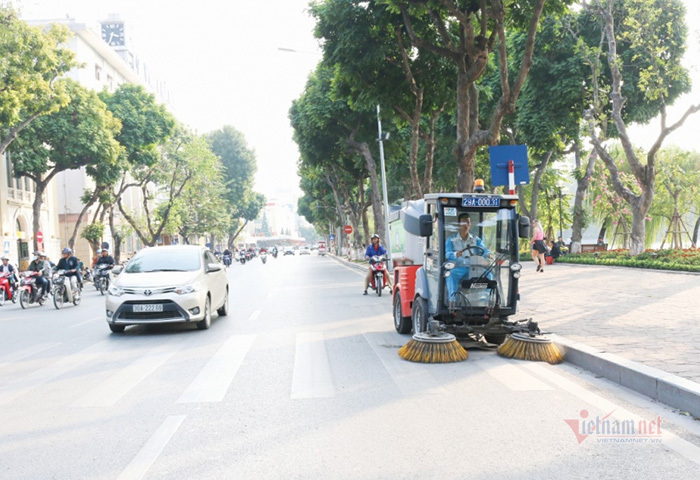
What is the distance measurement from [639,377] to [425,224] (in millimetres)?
3142

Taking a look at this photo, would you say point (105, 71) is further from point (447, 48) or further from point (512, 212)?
point (512, 212)

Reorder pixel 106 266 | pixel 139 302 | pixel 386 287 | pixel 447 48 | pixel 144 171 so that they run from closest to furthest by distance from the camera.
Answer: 1. pixel 139 302
2. pixel 447 48
3. pixel 386 287
4. pixel 106 266
5. pixel 144 171

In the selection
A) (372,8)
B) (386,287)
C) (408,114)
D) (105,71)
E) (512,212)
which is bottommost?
(386,287)

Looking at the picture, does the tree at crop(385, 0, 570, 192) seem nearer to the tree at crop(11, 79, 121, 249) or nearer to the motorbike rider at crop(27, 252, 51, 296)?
the motorbike rider at crop(27, 252, 51, 296)

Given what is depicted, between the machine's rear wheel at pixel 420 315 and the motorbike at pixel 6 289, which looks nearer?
the machine's rear wheel at pixel 420 315

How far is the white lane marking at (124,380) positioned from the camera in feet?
21.0

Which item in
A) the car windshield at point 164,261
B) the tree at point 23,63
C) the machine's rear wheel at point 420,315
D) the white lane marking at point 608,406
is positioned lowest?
the white lane marking at point 608,406

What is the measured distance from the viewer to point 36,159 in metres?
32.3

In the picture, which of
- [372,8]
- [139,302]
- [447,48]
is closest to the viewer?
[139,302]

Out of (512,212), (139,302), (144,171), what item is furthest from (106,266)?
(144,171)

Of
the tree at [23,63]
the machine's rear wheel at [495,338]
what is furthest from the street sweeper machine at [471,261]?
the tree at [23,63]

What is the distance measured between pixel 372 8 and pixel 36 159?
21783 millimetres

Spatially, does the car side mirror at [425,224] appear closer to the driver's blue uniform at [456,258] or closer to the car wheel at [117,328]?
the driver's blue uniform at [456,258]

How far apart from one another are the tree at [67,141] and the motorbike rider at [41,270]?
12.5 meters
